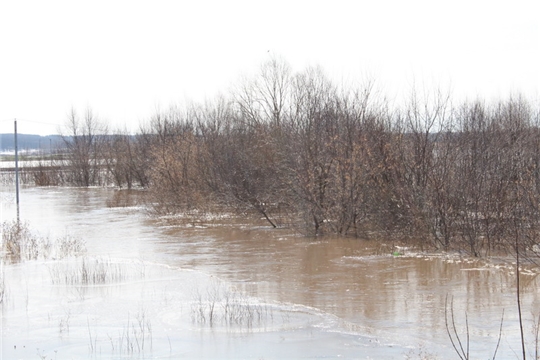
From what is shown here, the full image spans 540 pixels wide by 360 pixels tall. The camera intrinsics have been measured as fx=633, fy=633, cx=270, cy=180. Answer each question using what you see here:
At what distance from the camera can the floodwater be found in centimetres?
938

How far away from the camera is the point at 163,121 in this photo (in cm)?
5388

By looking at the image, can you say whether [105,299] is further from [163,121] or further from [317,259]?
[163,121]

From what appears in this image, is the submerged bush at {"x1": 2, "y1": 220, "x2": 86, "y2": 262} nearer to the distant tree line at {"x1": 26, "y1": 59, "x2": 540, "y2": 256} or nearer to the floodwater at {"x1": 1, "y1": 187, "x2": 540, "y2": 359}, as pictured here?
the floodwater at {"x1": 1, "y1": 187, "x2": 540, "y2": 359}

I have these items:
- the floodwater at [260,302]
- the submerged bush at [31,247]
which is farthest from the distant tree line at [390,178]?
the submerged bush at [31,247]

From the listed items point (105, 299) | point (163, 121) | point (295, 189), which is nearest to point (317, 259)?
point (295, 189)

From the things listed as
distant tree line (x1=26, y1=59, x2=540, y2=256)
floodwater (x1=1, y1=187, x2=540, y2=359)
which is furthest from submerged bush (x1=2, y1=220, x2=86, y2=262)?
distant tree line (x1=26, y1=59, x2=540, y2=256)

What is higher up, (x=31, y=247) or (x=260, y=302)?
(x=31, y=247)

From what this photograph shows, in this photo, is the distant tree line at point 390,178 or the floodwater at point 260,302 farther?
the distant tree line at point 390,178

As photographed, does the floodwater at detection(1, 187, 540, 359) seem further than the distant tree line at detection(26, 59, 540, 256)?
No

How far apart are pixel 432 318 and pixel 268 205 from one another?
16.0m

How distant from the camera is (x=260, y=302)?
12234mm

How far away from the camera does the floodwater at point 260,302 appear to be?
369 inches

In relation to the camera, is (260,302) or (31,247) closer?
(260,302)

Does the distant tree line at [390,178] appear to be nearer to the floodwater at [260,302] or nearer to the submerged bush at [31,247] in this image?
the floodwater at [260,302]
